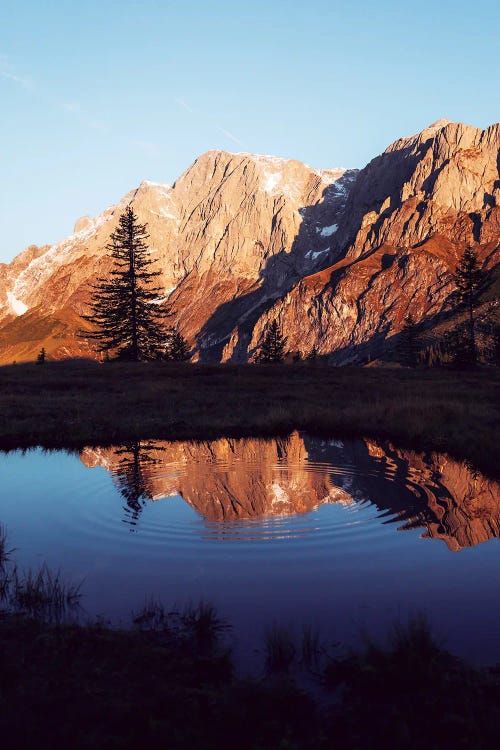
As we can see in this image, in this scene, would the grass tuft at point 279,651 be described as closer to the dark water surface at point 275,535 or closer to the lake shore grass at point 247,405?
the dark water surface at point 275,535

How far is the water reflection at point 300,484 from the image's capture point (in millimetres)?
12711

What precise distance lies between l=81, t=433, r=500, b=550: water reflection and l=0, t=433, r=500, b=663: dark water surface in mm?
61

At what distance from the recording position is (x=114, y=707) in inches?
223

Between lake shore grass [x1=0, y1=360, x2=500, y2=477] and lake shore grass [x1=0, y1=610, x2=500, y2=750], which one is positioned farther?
lake shore grass [x1=0, y1=360, x2=500, y2=477]

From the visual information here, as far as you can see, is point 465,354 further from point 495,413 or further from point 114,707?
point 114,707

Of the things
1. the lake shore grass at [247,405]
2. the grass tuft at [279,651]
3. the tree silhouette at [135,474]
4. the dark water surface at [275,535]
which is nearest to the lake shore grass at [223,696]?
the grass tuft at [279,651]

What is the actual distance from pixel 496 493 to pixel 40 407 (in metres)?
21.5

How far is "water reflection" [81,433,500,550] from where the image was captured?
12.7 metres

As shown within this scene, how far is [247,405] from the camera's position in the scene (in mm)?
30562

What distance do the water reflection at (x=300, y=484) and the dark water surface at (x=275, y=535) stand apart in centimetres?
6

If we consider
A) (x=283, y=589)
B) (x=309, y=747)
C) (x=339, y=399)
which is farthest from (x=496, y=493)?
(x=339, y=399)

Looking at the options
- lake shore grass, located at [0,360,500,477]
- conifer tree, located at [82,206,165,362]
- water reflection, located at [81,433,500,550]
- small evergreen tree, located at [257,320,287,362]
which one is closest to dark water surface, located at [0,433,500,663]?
water reflection, located at [81,433,500,550]

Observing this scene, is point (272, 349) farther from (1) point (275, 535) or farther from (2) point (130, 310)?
(1) point (275, 535)

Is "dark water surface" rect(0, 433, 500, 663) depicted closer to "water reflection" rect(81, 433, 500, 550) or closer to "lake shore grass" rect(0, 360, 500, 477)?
"water reflection" rect(81, 433, 500, 550)
